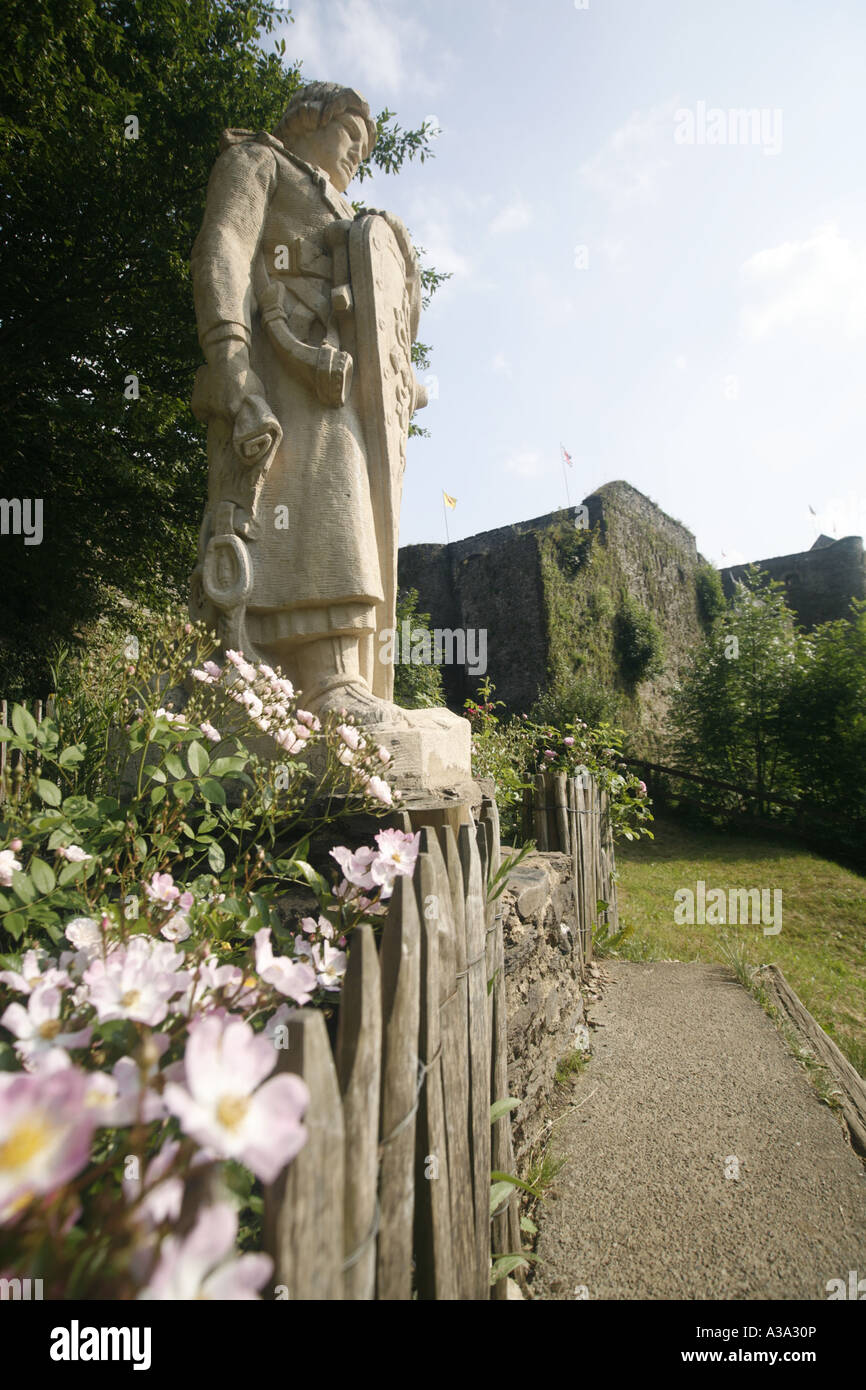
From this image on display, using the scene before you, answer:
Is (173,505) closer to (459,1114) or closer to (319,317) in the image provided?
(319,317)

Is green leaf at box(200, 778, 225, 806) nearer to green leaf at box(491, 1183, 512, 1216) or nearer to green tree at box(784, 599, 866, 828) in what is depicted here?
green leaf at box(491, 1183, 512, 1216)

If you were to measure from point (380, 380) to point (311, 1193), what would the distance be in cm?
304

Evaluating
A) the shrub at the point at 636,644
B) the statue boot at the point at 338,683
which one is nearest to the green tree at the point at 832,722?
the shrub at the point at 636,644

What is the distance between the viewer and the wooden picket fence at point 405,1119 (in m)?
0.65

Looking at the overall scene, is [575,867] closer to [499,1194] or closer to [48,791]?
[499,1194]

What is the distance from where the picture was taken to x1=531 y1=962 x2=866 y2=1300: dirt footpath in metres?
1.72

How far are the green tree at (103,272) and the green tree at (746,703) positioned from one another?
33.3 feet

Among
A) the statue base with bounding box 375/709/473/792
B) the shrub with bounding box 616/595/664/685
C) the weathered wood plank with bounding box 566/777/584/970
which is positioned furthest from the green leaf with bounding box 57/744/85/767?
the shrub with bounding box 616/595/664/685

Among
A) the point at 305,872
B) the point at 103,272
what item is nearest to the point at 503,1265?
the point at 305,872

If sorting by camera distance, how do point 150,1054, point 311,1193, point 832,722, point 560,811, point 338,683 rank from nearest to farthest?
→ point 150,1054, point 311,1193, point 338,683, point 560,811, point 832,722

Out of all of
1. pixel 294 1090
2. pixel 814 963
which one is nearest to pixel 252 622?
pixel 294 1090

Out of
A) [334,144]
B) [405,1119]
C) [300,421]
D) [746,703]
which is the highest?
[334,144]

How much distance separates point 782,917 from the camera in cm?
654
